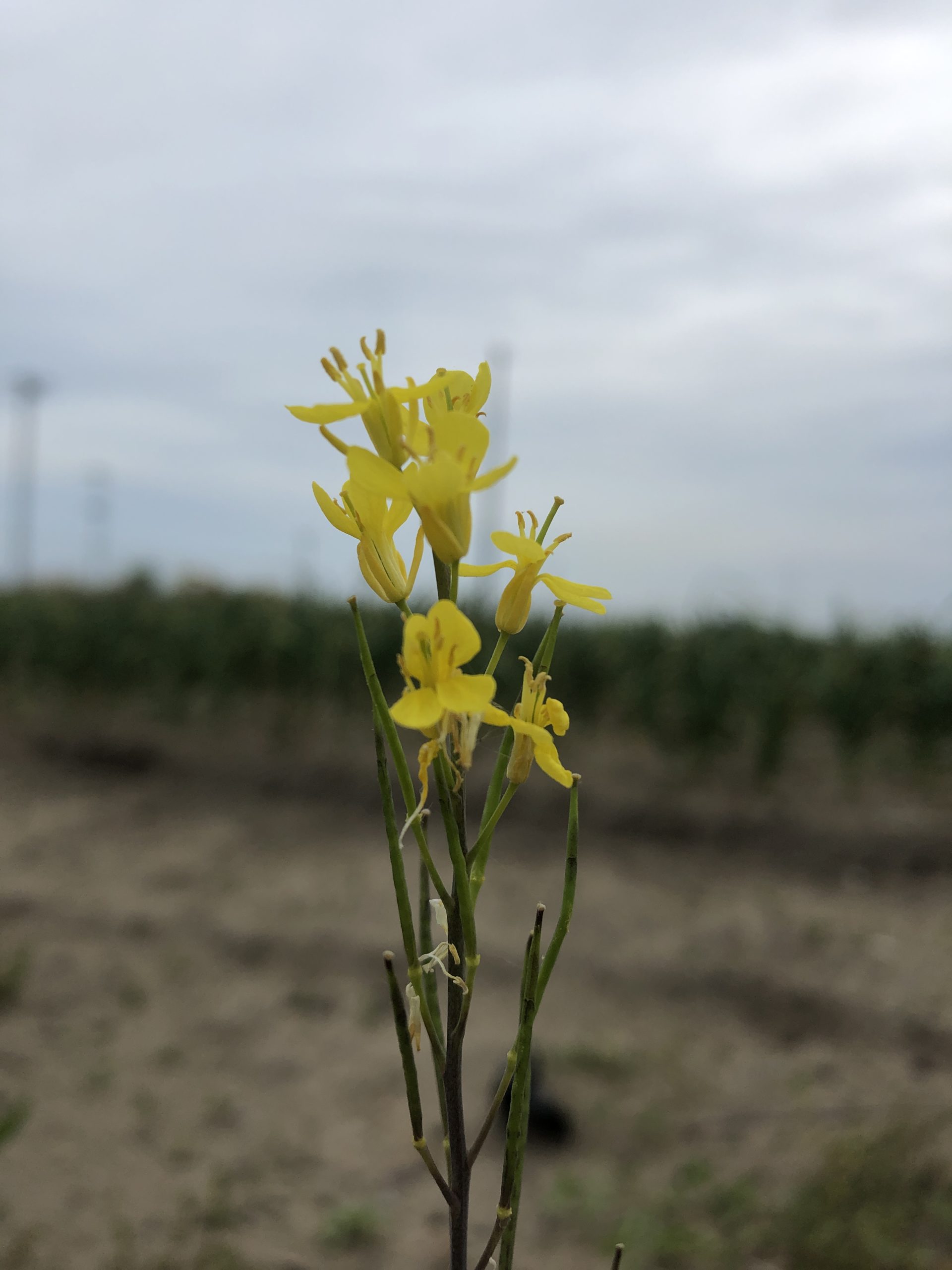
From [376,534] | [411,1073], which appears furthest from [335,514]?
[411,1073]

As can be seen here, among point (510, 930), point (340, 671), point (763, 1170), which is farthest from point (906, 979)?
point (340, 671)

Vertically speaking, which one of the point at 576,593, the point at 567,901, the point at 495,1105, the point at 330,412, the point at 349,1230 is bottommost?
the point at 349,1230

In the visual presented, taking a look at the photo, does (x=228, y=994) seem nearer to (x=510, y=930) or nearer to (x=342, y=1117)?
(x=342, y=1117)

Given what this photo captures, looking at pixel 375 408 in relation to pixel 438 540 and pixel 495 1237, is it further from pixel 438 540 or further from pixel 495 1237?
pixel 495 1237

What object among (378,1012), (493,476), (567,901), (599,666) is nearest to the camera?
(493,476)

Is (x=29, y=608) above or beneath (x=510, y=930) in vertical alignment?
above

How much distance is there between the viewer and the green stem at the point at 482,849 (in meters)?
0.54

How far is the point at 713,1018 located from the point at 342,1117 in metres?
1.18

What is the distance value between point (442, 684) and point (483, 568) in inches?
4.9

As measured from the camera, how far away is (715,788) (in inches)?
155

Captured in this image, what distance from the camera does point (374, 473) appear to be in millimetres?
514

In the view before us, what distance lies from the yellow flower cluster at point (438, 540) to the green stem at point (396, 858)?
0.12ft

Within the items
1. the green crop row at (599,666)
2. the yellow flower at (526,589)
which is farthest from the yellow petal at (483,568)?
the green crop row at (599,666)

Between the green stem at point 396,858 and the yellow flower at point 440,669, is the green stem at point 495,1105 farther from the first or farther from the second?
the yellow flower at point 440,669
